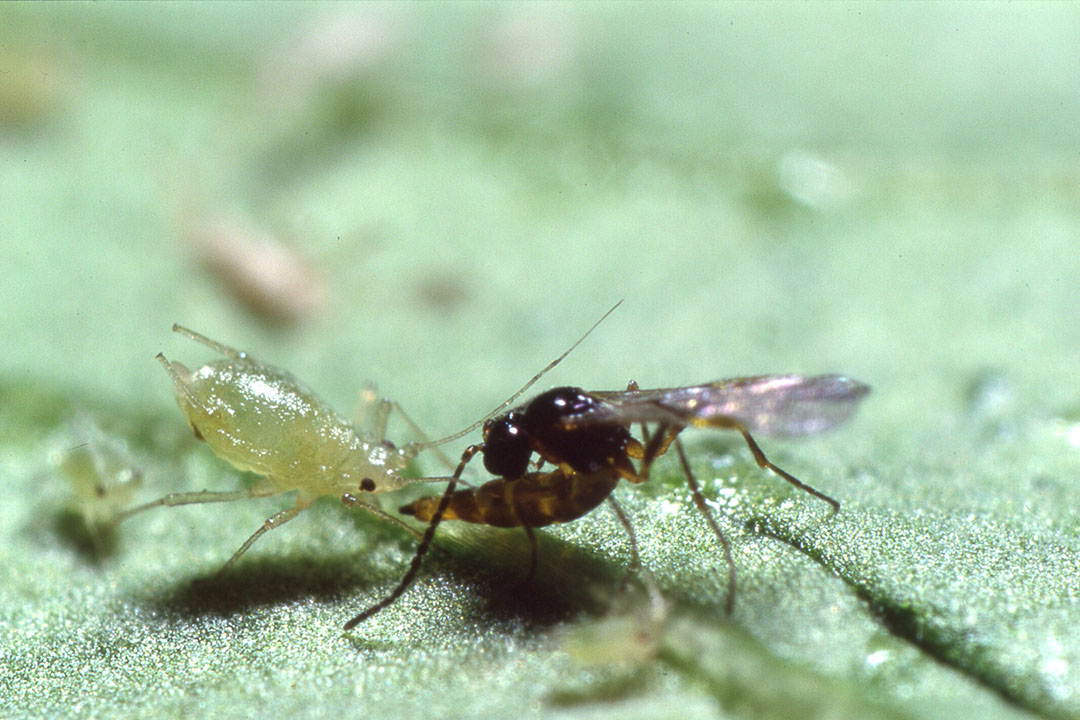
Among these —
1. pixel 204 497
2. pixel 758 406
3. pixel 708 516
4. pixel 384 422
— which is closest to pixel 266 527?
pixel 204 497

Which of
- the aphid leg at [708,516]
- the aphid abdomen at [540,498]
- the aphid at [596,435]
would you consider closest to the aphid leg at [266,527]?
the aphid at [596,435]

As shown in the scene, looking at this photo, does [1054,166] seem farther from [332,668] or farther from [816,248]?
[332,668]

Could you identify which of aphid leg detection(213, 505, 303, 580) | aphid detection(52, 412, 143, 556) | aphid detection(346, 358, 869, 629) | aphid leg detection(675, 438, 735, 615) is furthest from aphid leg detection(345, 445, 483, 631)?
aphid detection(52, 412, 143, 556)

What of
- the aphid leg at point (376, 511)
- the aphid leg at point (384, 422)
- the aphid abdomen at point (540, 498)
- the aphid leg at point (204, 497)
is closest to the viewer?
the aphid abdomen at point (540, 498)

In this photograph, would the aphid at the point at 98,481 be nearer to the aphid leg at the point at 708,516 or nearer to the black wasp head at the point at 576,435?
the black wasp head at the point at 576,435

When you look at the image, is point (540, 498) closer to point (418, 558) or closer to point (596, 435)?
point (596, 435)

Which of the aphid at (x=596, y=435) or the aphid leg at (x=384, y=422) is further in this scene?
the aphid leg at (x=384, y=422)

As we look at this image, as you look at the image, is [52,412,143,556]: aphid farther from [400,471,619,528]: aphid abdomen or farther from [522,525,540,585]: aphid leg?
[522,525,540,585]: aphid leg
